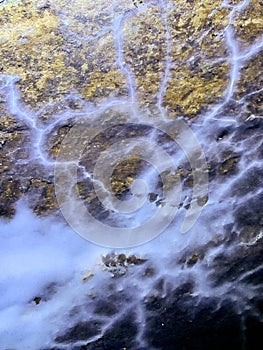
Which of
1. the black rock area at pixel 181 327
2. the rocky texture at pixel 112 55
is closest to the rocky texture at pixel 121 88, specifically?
the rocky texture at pixel 112 55

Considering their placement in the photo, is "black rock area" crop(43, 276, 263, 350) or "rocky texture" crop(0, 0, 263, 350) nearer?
"rocky texture" crop(0, 0, 263, 350)

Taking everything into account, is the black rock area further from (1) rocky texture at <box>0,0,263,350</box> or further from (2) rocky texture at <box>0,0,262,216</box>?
(2) rocky texture at <box>0,0,262,216</box>

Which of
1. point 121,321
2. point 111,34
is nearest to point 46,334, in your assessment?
point 121,321

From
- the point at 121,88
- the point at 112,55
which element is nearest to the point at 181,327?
the point at 121,88

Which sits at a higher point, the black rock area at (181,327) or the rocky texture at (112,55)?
the rocky texture at (112,55)

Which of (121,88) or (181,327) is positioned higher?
(121,88)

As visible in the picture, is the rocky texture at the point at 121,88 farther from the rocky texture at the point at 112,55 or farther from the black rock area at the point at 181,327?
the black rock area at the point at 181,327

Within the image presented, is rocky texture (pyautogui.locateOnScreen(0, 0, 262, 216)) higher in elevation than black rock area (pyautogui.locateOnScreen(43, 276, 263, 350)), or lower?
higher

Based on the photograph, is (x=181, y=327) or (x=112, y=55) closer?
(x=112, y=55)

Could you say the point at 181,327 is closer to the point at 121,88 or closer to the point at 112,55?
the point at 121,88

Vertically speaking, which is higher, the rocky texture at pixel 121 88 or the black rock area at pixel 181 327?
the rocky texture at pixel 121 88

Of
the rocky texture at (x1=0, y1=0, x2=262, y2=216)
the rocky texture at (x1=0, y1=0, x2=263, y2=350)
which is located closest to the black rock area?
the rocky texture at (x1=0, y1=0, x2=263, y2=350)

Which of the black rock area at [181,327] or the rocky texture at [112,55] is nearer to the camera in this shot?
the rocky texture at [112,55]
